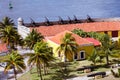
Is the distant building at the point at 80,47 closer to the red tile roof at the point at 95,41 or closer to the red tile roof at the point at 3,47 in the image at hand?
the red tile roof at the point at 95,41

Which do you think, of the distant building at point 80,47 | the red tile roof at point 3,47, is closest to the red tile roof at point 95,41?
the distant building at point 80,47

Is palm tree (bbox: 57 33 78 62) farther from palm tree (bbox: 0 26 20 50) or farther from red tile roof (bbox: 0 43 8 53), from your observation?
red tile roof (bbox: 0 43 8 53)

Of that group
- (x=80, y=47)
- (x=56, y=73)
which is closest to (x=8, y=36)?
(x=56, y=73)

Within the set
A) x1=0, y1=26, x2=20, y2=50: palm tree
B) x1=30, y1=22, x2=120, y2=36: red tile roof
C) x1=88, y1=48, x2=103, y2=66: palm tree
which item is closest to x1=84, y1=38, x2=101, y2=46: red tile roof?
x1=88, y1=48, x2=103, y2=66: palm tree

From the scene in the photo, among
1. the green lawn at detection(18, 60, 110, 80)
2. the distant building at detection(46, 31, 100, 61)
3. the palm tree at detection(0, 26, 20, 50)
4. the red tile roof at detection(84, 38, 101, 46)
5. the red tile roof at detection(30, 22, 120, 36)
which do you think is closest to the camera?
the green lawn at detection(18, 60, 110, 80)

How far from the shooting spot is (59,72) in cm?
5700

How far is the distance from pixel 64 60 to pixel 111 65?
8714mm

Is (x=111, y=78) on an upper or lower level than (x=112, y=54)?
lower

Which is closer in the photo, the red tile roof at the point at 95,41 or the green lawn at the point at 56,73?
the green lawn at the point at 56,73

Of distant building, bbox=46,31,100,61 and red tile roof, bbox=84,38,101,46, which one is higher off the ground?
red tile roof, bbox=84,38,101,46

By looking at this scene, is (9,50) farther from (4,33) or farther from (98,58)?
(98,58)

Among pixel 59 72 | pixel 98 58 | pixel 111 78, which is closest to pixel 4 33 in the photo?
pixel 59 72

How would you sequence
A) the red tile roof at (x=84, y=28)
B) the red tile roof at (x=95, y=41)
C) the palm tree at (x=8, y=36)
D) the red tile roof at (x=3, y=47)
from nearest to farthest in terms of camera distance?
the palm tree at (x=8, y=36) → the red tile roof at (x=3, y=47) → the red tile roof at (x=95, y=41) → the red tile roof at (x=84, y=28)

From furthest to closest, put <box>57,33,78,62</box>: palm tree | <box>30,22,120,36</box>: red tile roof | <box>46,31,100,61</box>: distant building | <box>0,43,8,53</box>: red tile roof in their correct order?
1. <box>30,22,120,36</box>: red tile roof
2. <box>0,43,8,53</box>: red tile roof
3. <box>46,31,100,61</box>: distant building
4. <box>57,33,78,62</box>: palm tree
